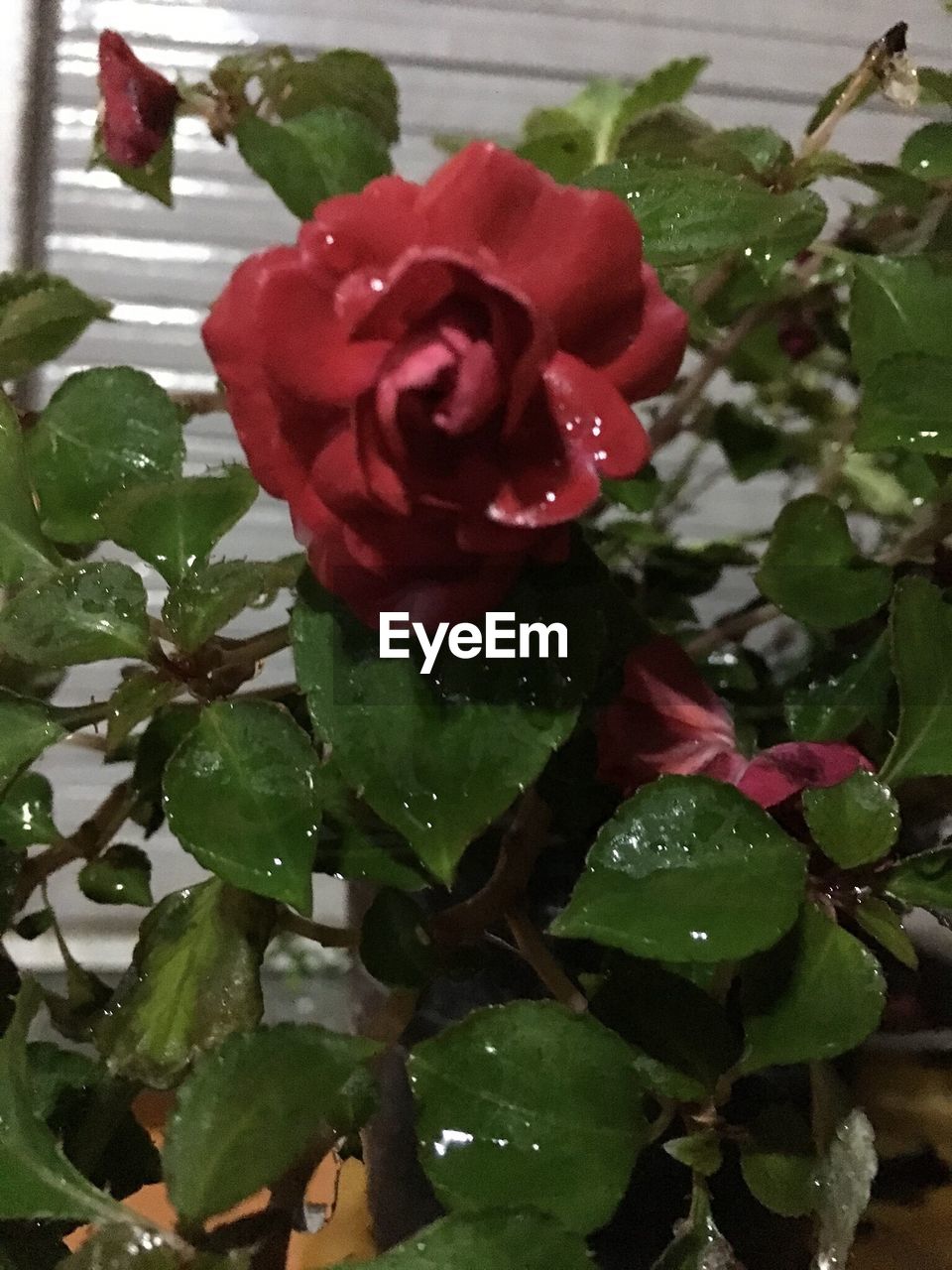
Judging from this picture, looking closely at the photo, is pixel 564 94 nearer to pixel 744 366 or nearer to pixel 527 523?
pixel 744 366

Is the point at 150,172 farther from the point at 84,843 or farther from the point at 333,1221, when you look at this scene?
the point at 333,1221

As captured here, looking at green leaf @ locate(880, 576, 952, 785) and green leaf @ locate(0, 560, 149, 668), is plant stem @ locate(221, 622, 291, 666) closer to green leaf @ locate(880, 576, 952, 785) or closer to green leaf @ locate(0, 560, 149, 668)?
green leaf @ locate(0, 560, 149, 668)

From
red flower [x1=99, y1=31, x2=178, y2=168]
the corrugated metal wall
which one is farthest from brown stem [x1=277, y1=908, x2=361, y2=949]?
the corrugated metal wall

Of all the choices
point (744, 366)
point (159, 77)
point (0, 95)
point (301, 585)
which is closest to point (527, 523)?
point (301, 585)

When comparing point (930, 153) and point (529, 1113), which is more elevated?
point (930, 153)

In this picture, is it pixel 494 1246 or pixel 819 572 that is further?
pixel 819 572

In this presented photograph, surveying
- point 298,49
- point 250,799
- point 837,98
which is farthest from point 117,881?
point 298,49
